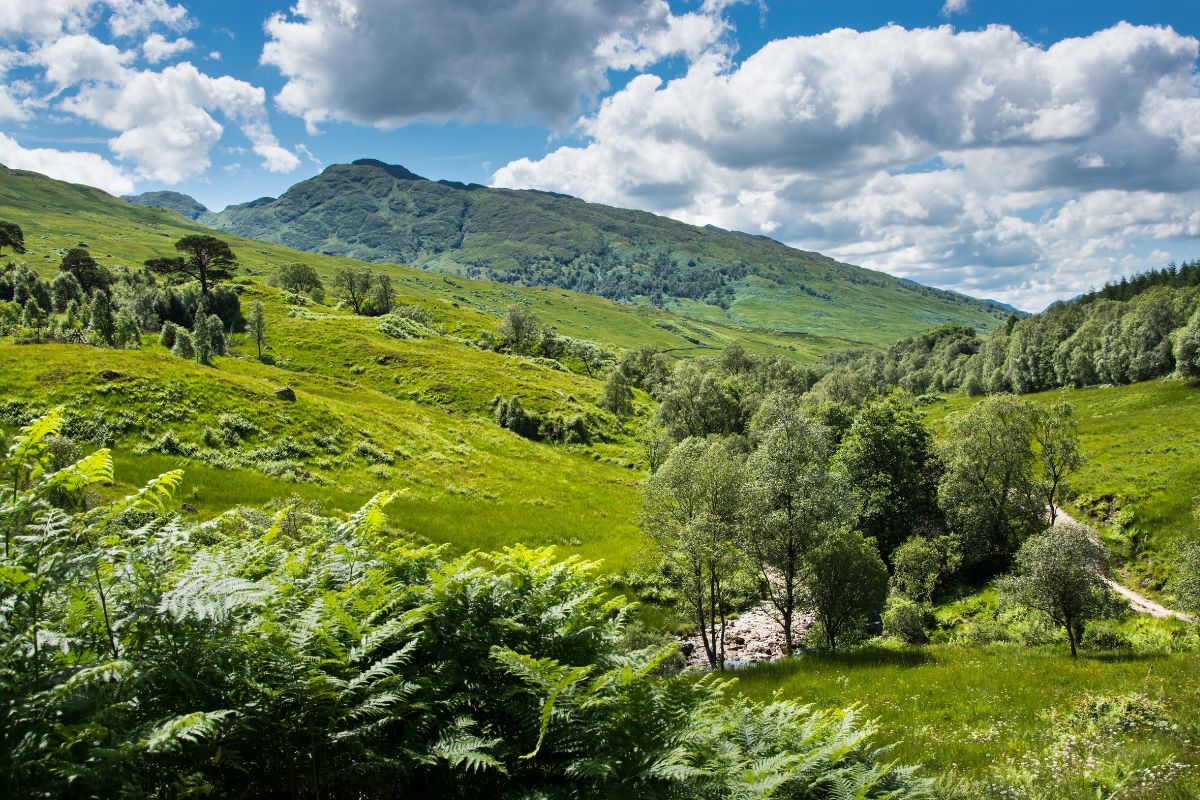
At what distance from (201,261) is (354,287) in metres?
42.3

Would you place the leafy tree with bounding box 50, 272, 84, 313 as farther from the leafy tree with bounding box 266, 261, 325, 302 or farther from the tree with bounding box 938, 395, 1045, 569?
the tree with bounding box 938, 395, 1045, 569

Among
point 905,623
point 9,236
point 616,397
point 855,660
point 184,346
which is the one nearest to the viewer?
point 855,660

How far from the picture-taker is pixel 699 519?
109 ft

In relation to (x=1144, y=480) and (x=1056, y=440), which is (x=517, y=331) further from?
(x=1144, y=480)

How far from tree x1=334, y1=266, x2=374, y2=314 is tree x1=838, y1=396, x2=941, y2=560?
440ft

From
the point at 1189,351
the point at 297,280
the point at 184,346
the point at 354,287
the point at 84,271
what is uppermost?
the point at 297,280

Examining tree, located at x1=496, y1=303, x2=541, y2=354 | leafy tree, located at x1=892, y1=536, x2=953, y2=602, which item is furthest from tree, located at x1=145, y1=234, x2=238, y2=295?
leafy tree, located at x1=892, y1=536, x2=953, y2=602

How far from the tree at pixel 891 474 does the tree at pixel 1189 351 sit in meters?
65.3

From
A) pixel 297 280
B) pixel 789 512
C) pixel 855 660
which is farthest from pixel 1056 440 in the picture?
pixel 297 280

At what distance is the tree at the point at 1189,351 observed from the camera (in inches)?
3625

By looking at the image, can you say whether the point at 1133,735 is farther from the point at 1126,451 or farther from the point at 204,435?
the point at 1126,451

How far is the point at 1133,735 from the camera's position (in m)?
12.2

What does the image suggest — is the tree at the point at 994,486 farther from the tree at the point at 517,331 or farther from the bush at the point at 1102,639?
the tree at the point at 517,331

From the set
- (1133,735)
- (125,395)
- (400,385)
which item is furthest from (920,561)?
(400,385)
